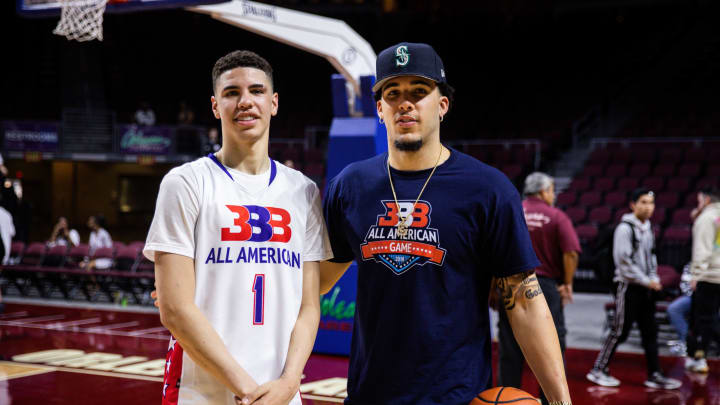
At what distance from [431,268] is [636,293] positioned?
489cm

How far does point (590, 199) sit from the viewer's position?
13.5 meters

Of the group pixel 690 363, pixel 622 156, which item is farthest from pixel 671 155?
pixel 690 363

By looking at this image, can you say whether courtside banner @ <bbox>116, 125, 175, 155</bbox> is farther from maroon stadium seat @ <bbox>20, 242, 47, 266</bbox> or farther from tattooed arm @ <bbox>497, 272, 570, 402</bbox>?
tattooed arm @ <bbox>497, 272, 570, 402</bbox>

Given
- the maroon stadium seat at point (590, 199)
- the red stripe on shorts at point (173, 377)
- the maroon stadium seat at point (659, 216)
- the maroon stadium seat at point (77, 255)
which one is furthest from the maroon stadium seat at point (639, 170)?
the red stripe on shorts at point (173, 377)

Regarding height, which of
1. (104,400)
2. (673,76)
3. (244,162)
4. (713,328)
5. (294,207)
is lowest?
(104,400)

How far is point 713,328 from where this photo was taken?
7145mm

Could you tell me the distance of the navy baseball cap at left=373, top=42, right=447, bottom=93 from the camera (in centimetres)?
234

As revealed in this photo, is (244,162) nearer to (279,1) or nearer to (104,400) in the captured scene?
(104,400)

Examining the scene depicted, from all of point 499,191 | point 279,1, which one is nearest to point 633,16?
point 279,1

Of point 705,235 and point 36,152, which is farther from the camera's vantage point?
point 36,152

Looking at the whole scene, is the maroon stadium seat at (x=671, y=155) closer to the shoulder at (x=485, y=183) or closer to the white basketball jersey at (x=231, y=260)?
the shoulder at (x=485, y=183)

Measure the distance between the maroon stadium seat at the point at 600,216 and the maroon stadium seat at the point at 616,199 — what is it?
1.05 feet

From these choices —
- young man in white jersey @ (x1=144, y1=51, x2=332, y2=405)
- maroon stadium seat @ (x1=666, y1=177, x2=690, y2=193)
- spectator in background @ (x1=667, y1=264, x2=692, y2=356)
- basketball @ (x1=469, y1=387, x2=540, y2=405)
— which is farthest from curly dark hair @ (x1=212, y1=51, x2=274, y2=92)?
maroon stadium seat @ (x1=666, y1=177, x2=690, y2=193)

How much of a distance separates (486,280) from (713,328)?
5778 mm
